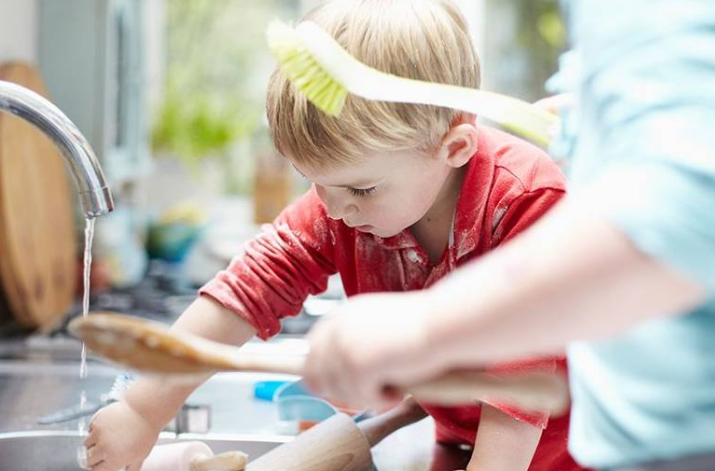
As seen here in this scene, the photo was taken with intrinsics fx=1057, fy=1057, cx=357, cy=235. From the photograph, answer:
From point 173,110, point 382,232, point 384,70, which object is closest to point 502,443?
point 382,232

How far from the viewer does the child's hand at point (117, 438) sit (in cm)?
97

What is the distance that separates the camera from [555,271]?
44 cm

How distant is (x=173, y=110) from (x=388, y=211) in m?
2.88

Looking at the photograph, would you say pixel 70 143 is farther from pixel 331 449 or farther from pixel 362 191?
pixel 331 449

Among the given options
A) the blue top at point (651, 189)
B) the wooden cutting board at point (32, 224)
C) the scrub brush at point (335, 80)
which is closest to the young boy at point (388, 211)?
the scrub brush at point (335, 80)

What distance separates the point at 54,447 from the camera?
1.17 meters

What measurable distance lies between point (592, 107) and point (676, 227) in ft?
0.32

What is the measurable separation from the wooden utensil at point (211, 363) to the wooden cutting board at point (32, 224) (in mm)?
1321

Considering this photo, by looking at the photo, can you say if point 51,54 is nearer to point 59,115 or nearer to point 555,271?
point 59,115

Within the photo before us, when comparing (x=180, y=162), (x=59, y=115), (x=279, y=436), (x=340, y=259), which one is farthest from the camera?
(x=180, y=162)

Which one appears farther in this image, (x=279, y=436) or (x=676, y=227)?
(x=279, y=436)

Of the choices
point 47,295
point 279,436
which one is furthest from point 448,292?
point 47,295

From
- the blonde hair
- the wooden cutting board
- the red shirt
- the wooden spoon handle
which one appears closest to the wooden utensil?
A: the wooden spoon handle

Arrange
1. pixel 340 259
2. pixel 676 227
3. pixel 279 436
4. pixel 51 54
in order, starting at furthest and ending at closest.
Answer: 1. pixel 51 54
2. pixel 279 436
3. pixel 340 259
4. pixel 676 227
